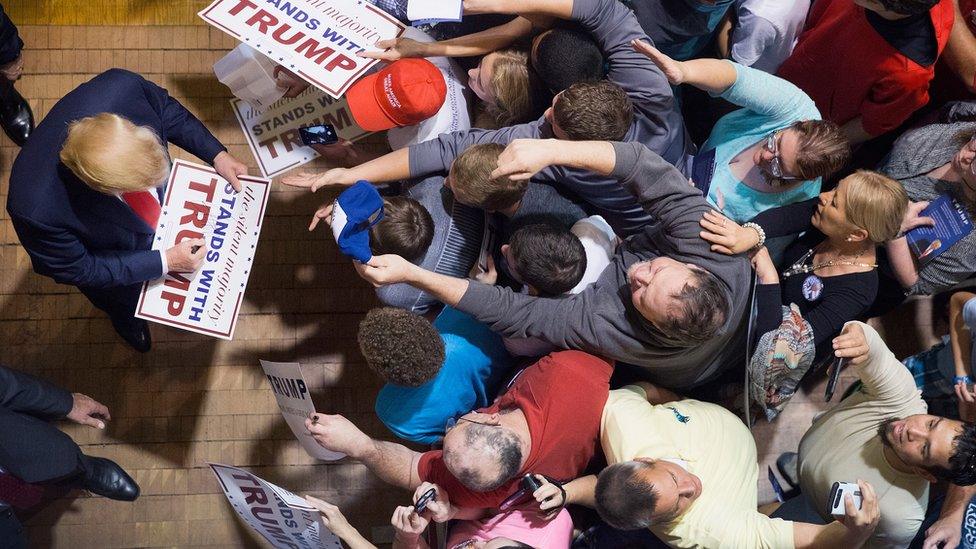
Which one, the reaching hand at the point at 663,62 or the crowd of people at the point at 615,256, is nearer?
the crowd of people at the point at 615,256

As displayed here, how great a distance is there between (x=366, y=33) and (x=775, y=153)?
5.54 feet

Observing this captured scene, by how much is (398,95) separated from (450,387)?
115 centimetres

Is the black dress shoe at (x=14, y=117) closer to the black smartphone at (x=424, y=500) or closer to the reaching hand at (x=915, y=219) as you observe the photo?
the black smartphone at (x=424, y=500)

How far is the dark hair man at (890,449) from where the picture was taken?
2523mm

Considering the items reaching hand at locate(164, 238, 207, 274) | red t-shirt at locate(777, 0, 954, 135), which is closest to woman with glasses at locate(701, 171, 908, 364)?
red t-shirt at locate(777, 0, 954, 135)

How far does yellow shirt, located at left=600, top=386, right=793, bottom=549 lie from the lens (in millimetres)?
2551

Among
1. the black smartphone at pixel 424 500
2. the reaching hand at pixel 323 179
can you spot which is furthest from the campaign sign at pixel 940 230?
the reaching hand at pixel 323 179

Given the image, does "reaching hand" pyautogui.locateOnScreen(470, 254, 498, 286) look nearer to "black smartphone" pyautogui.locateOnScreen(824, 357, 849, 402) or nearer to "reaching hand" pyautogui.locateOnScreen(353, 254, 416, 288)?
"reaching hand" pyautogui.locateOnScreen(353, 254, 416, 288)

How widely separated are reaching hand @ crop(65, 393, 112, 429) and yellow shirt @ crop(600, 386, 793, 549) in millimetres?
2315

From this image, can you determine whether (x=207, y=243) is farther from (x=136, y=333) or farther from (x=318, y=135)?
(x=136, y=333)

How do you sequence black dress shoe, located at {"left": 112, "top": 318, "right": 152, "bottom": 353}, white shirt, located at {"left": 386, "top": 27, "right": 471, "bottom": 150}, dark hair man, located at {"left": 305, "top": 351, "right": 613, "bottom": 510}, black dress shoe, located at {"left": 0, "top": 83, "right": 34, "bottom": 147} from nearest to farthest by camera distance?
dark hair man, located at {"left": 305, "top": 351, "right": 613, "bottom": 510}, white shirt, located at {"left": 386, "top": 27, "right": 471, "bottom": 150}, black dress shoe, located at {"left": 112, "top": 318, "right": 152, "bottom": 353}, black dress shoe, located at {"left": 0, "top": 83, "right": 34, "bottom": 147}

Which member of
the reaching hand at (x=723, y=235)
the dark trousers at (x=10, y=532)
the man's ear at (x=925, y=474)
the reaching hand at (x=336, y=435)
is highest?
the reaching hand at (x=723, y=235)

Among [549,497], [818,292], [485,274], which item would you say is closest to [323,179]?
[485,274]

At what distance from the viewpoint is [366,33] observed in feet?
9.84
